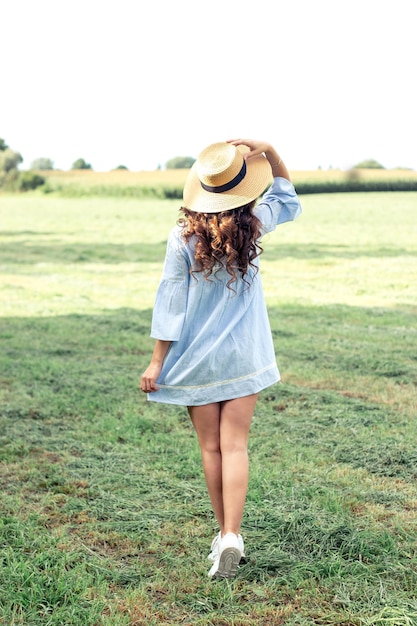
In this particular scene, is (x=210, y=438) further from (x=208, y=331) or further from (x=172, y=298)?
(x=172, y=298)

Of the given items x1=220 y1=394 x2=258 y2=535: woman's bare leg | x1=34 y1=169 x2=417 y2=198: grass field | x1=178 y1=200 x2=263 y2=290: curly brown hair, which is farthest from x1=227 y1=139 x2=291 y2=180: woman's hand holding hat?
x1=34 y1=169 x2=417 y2=198: grass field

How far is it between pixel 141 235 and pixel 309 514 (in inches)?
827

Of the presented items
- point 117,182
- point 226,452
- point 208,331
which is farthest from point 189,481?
point 117,182

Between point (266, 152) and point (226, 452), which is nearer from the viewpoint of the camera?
point (226, 452)

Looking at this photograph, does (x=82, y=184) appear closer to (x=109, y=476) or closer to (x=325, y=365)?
(x=325, y=365)

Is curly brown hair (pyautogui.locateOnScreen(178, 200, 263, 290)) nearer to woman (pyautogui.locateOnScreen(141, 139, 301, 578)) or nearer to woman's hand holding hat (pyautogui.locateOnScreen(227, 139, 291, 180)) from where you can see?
woman (pyautogui.locateOnScreen(141, 139, 301, 578))

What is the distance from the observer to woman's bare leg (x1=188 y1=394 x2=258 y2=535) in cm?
361

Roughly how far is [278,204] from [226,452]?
1160 mm

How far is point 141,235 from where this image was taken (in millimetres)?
24734

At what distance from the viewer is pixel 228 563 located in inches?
138

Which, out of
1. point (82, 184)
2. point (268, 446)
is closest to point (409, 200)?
point (82, 184)

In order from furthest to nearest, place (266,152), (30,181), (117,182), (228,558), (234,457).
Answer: (30,181)
(117,182)
(266,152)
(234,457)
(228,558)

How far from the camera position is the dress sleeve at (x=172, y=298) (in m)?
3.61

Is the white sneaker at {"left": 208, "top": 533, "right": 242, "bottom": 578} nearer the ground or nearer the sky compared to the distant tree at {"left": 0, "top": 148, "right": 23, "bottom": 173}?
nearer the ground
